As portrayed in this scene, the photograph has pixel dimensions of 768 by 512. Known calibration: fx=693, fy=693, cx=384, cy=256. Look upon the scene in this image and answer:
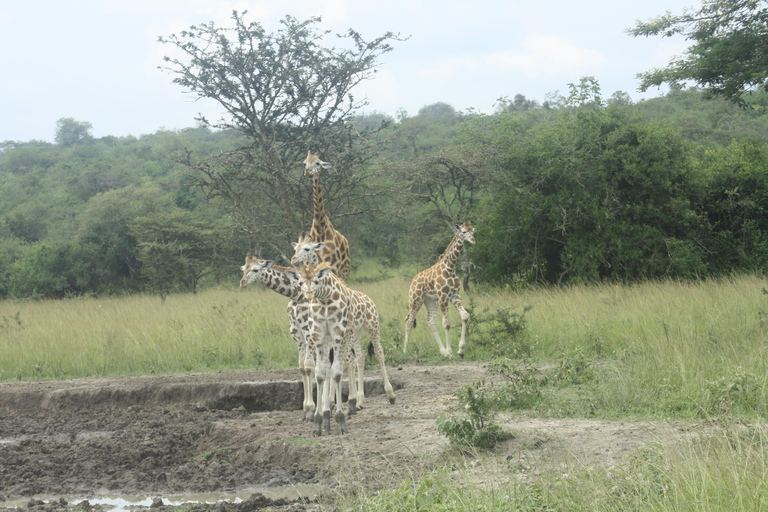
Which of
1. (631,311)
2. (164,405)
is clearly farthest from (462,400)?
(631,311)

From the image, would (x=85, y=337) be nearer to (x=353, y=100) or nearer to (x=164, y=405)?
(x=164, y=405)

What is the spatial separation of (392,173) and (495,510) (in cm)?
1503

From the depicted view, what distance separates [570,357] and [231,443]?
407 centimetres

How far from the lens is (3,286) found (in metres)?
26.3

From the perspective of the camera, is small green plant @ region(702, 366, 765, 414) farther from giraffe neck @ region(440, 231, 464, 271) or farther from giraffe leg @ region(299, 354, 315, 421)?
giraffe neck @ region(440, 231, 464, 271)

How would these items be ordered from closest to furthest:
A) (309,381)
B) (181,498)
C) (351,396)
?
1. (181,498)
2. (309,381)
3. (351,396)

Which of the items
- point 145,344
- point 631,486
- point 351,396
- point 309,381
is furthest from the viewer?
point 145,344

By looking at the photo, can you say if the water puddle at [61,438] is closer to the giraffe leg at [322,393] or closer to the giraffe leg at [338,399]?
the giraffe leg at [322,393]

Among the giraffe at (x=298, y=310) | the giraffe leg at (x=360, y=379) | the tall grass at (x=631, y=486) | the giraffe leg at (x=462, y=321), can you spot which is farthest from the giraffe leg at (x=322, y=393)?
the giraffe leg at (x=462, y=321)

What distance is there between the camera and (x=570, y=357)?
8.36 m

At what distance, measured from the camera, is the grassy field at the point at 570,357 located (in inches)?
159

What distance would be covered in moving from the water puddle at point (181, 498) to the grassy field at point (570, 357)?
3.72ft

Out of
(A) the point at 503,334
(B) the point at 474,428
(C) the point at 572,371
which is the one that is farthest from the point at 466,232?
(B) the point at 474,428

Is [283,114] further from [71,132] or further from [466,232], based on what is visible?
[71,132]
